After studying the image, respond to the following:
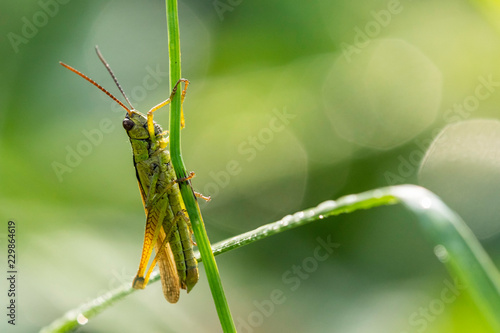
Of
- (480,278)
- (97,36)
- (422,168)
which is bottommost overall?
(422,168)

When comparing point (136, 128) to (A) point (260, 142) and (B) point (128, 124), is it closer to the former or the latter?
(B) point (128, 124)

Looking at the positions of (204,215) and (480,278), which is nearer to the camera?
(480,278)

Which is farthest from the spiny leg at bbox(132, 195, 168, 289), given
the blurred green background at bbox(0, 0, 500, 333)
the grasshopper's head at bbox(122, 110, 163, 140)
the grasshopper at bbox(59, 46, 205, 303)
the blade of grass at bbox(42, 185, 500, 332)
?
the blade of grass at bbox(42, 185, 500, 332)

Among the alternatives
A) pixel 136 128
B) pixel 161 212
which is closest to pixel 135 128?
pixel 136 128

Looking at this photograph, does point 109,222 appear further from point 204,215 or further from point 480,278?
point 480,278

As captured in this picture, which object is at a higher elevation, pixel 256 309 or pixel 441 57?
pixel 441 57

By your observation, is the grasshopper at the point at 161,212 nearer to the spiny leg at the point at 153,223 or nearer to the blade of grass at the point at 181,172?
the spiny leg at the point at 153,223

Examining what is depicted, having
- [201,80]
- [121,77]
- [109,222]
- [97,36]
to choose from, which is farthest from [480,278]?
[97,36]
